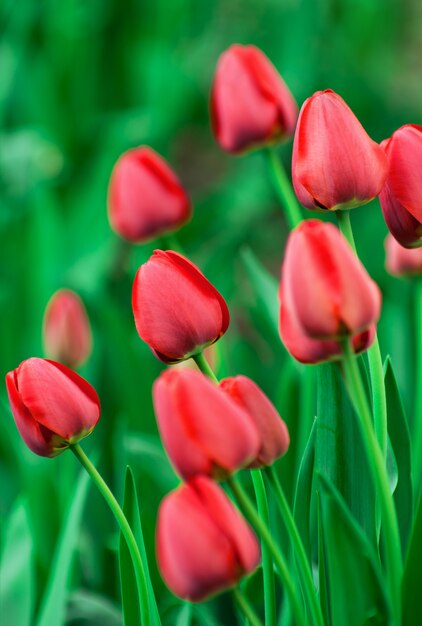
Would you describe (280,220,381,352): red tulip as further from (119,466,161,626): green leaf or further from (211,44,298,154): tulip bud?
(211,44,298,154): tulip bud

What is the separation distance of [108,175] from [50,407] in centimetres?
113

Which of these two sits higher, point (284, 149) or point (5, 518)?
point (5, 518)

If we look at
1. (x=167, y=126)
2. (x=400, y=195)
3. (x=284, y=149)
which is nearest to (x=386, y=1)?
(x=284, y=149)

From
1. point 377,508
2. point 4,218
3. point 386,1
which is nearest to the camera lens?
point 377,508

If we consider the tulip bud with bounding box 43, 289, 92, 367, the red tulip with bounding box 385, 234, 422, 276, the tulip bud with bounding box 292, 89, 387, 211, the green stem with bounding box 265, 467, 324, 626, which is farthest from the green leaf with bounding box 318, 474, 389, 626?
the tulip bud with bounding box 43, 289, 92, 367

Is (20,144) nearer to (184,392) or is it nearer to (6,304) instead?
(6,304)

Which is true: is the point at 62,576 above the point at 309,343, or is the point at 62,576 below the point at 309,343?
below

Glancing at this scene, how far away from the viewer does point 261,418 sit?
0.37m

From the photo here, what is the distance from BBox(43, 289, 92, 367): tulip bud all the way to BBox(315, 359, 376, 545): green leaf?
38 centimetres

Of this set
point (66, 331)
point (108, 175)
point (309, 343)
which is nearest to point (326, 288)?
point (309, 343)

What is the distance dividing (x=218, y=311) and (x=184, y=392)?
0.24ft

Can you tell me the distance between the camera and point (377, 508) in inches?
17.6

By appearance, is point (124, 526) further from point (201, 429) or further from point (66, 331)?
point (66, 331)

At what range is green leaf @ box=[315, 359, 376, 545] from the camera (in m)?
0.43
